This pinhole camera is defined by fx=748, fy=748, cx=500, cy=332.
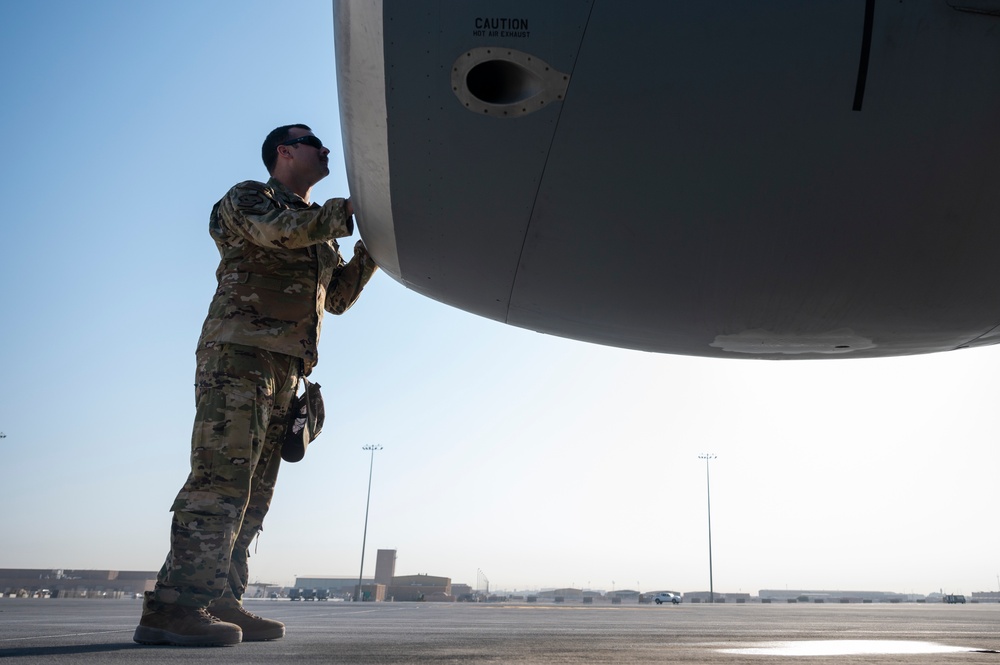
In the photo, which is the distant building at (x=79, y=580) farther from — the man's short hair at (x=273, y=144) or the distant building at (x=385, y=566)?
the man's short hair at (x=273, y=144)

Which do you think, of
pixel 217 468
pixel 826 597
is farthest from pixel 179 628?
pixel 826 597

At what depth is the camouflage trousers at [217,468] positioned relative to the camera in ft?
11.0

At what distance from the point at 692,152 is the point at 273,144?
2733 mm

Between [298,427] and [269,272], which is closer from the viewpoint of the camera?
[269,272]

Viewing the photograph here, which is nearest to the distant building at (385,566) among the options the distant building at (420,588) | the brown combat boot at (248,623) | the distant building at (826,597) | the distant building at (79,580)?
the distant building at (420,588)

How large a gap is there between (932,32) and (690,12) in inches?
27.6

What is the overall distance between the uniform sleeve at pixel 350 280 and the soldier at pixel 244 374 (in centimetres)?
13

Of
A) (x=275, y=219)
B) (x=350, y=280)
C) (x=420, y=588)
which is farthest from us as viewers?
(x=420, y=588)

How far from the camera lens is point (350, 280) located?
4.37 meters

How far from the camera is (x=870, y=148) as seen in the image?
2289 millimetres

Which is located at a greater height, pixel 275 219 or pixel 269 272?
pixel 275 219

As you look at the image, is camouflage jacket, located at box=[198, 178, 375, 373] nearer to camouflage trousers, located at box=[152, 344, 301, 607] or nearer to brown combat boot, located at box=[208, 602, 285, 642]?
camouflage trousers, located at box=[152, 344, 301, 607]

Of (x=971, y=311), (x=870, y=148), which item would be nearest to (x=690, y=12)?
(x=870, y=148)

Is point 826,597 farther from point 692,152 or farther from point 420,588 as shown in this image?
point 692,152
